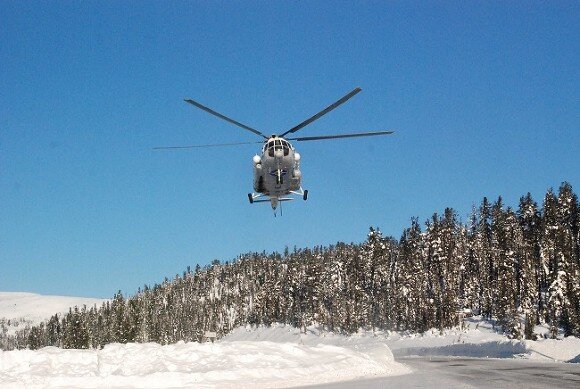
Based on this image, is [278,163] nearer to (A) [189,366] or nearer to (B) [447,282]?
(A) [189,366]

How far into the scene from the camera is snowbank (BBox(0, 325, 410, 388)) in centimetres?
1911

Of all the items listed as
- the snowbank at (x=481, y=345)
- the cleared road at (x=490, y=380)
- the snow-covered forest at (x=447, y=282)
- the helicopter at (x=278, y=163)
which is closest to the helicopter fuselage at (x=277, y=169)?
the helicopter at (x=278, y=163)

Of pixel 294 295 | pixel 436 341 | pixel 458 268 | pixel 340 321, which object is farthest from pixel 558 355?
pixel 294 295

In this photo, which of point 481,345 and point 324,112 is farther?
point 481,345

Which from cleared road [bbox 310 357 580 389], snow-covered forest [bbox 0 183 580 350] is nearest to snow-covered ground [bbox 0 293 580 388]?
cleared road [bbox 310 357 580 389]

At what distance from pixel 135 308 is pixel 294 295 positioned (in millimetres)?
35083

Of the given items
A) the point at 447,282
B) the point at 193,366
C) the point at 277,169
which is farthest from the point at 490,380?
the point at 447,282

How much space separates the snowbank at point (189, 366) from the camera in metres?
19.1

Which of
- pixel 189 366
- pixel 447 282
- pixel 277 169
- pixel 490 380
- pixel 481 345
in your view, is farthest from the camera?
pixel 447 282

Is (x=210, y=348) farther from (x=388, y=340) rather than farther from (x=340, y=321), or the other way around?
(x=340, y=321)

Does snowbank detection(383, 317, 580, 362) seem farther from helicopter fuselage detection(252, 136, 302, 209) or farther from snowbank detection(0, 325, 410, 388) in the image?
helicopter fuselage detection(252, 136, 302, 209)

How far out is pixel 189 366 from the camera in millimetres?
21875

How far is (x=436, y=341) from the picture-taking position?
7725cm

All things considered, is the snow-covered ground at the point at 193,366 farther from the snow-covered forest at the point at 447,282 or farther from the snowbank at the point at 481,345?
the snow-covered forest at the point at 447,282
